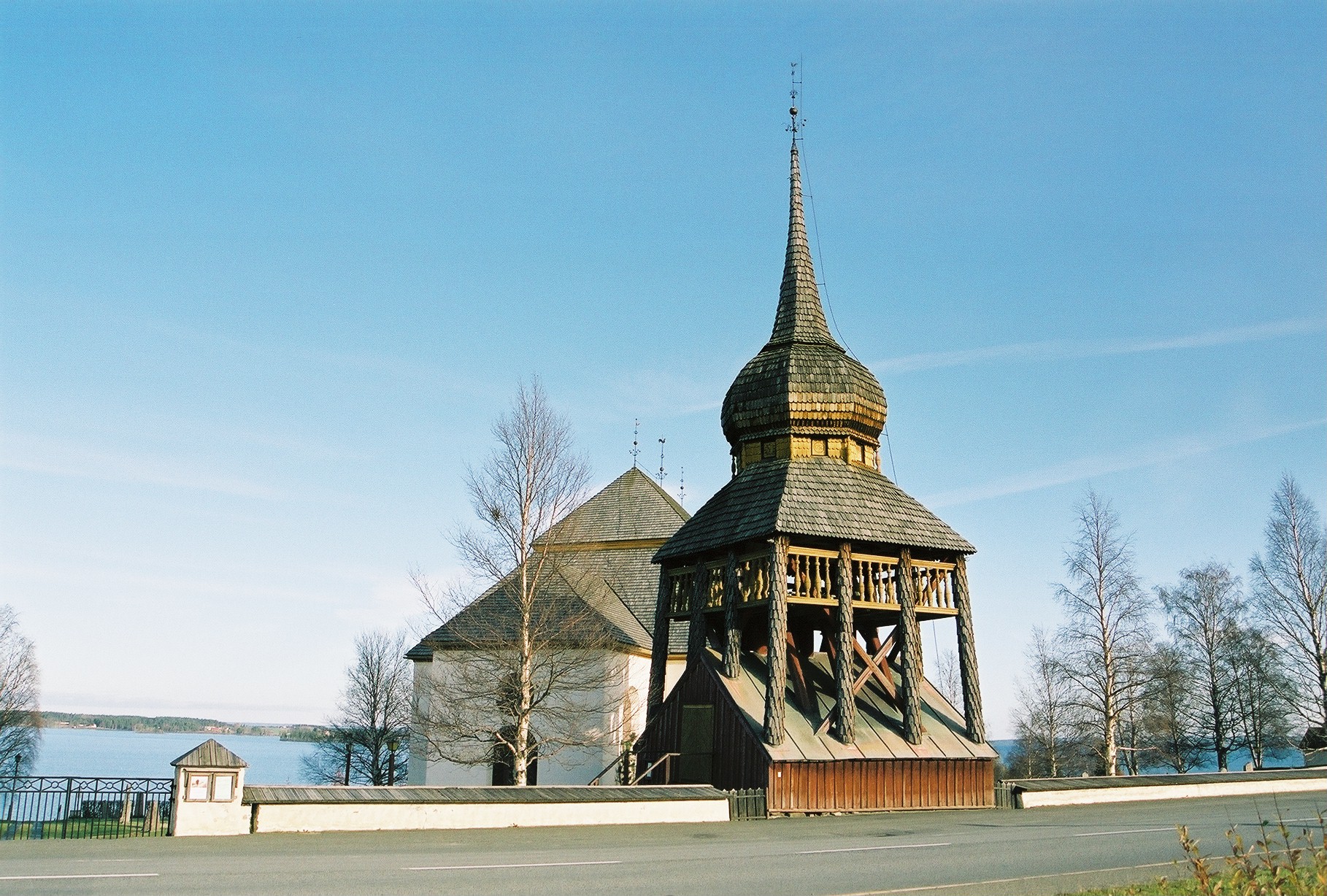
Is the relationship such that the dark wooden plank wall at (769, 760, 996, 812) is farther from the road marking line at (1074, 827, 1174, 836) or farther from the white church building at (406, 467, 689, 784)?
the white church building at (406, 467, 689, 784)

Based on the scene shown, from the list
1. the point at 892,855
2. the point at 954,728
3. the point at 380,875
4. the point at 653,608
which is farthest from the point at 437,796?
the point at 653,608

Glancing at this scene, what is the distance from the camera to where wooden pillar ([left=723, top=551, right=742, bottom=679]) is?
23.5 metres

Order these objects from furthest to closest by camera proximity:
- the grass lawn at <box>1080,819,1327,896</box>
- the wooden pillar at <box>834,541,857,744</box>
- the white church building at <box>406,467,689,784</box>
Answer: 1. the white church building at <box>406,467,689,784</box>
2. the wooden pillar at <box>834,541,857,744</box>
3. the grass lawn at <box>1080,819,1327,896</box>

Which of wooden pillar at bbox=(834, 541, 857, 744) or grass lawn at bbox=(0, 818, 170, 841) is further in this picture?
wooden pillar at bbox=(834, 541, 857, 744)

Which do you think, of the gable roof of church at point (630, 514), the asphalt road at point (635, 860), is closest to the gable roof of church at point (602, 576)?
the gable roof of church at point (630, 514)

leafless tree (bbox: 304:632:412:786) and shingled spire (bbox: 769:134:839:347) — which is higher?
shingled spire (bbox: 769:134:839:347)

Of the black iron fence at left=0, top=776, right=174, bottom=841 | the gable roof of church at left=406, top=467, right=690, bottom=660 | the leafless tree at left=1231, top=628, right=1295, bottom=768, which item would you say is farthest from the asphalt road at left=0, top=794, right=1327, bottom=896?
the leafless tree at left=1231, top=628, right=1295, bottom=768

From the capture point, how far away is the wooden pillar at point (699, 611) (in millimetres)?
24766

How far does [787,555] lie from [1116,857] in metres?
10.9

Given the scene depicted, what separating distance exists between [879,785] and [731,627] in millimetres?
4704

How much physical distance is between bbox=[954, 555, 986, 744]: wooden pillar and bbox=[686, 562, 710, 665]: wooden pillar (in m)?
6.00

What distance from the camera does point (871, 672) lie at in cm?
2359

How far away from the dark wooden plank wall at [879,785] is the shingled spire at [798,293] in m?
11.2

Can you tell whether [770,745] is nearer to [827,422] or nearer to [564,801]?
[564,801]
